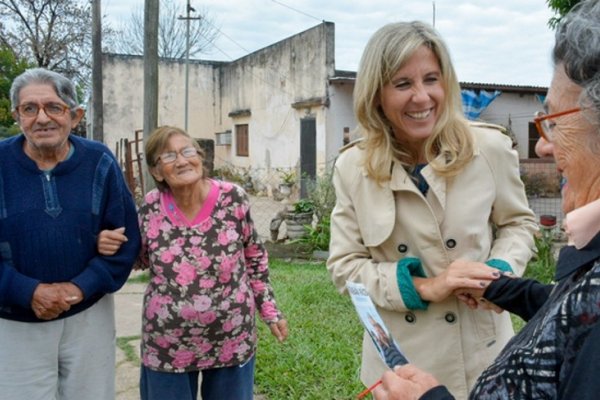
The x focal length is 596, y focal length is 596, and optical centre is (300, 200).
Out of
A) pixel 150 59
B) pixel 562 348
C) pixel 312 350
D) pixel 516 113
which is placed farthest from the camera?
pixel 516 113

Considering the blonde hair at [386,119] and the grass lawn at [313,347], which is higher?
the blonde hair at [386,119]

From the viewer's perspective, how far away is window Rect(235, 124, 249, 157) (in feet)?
65.6

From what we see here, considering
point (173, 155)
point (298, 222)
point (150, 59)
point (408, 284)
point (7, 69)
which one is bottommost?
point (298, 222)

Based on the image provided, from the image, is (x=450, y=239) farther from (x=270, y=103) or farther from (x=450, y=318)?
(x=270, y=103)

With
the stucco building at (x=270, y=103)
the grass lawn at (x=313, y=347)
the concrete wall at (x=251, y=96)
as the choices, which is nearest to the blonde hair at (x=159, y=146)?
the grass lawn at (x=313, y=347)

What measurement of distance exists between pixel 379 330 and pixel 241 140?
751 inches

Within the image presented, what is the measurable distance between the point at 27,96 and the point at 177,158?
2.12 feet

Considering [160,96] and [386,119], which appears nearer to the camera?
[386,119]

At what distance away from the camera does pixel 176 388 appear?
2.54m

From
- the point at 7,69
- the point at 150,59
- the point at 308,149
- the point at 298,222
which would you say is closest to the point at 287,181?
the point at 308,149

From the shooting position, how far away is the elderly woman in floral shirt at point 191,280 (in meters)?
2.51

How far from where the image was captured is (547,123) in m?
1.25

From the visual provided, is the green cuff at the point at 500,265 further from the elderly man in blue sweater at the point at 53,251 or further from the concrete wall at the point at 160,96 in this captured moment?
the concrete wall at the point at 160,96

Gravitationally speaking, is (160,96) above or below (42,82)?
above
